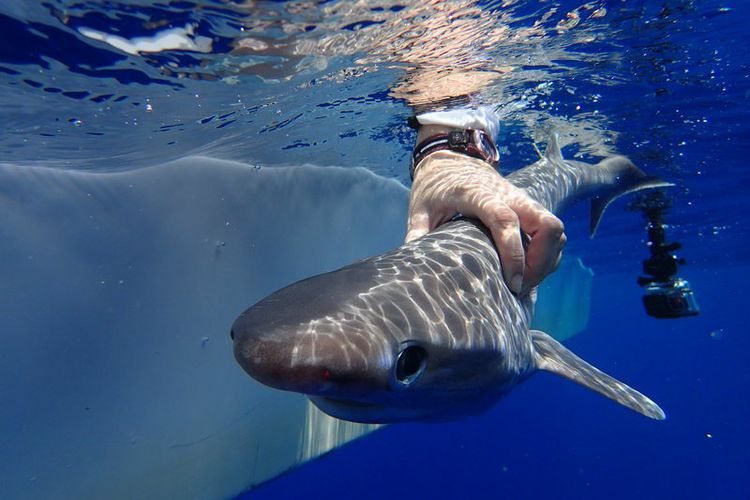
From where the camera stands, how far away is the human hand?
3.44 m

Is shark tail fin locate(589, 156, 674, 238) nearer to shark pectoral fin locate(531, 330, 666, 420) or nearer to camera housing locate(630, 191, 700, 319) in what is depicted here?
camera housing locate(630, 191, 700, 319)

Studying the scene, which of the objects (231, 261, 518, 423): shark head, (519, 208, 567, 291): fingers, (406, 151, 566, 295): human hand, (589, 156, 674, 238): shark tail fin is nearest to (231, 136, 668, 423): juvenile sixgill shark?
(231, 261, 518, 423): shark head

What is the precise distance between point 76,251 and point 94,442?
259cm

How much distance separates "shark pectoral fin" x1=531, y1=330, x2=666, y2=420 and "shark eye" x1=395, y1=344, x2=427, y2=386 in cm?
181

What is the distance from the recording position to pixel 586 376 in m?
3.98

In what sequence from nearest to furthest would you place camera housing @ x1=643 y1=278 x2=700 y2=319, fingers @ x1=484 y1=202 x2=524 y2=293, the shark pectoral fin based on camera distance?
1. fingers @ x1=484 y1=202 x2=524 y2=293
2. the shark pectoral fin
3. camera housing @ x1=643 y1=278 x2=700 y2=319

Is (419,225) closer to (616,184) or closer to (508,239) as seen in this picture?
(508,239)

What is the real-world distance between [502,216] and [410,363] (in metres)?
1.59

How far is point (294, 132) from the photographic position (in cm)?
966

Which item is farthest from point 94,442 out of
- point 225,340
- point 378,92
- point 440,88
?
point 440,88

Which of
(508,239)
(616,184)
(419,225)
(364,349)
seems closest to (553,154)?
(616,184)

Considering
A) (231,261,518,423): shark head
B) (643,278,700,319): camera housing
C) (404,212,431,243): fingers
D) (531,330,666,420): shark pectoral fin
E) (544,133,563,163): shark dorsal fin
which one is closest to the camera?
(231,261,518,423): shark head

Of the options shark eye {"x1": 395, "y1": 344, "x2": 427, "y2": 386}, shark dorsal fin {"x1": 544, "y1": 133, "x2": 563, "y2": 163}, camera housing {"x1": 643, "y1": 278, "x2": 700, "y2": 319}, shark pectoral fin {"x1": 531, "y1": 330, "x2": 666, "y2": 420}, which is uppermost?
shark eye {"x1": 395, "y1": 344, "x2": 427, "y2": 386}

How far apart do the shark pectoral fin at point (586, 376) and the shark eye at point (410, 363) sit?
181 centimetres
